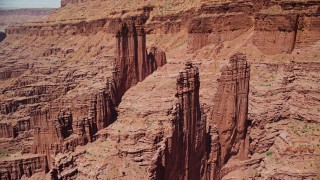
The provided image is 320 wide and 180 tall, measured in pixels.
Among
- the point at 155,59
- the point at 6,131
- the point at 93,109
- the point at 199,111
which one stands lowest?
the point at 6,131

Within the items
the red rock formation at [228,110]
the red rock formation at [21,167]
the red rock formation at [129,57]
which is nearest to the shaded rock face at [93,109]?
the red rock formation at [129,57]

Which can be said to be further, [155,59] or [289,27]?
[155,59]

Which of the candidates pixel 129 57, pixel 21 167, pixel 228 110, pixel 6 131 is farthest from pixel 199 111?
pixel 6 131

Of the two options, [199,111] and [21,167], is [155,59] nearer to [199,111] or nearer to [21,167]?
[199,111]

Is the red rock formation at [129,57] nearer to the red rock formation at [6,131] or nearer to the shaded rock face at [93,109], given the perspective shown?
the shaded rock face at [93,109]

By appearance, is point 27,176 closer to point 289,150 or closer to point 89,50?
point 289,150

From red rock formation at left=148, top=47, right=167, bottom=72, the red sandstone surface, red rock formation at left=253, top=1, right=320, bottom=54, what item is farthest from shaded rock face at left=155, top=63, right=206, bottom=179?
red rock formation at left=253, top=1, right=320, bottom=54

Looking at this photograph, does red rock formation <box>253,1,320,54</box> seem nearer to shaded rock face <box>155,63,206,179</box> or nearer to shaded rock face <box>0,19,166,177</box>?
shaded rock face <box>0,19,166,177</box>
